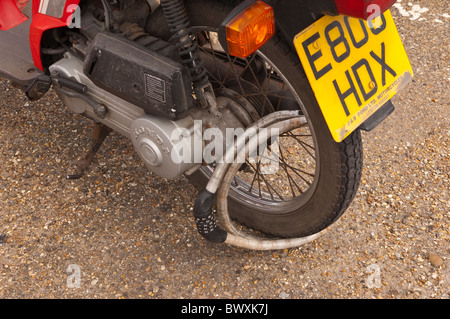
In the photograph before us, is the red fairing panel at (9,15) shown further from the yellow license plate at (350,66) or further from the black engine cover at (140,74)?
the yellow license plate at (350,66)

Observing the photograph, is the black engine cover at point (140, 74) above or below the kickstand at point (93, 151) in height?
above

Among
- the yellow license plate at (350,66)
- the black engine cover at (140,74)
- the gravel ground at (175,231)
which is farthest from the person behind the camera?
the gravel ground at (175,231)

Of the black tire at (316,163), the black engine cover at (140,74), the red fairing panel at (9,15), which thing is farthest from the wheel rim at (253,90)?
the red fairing panel at (9,15)

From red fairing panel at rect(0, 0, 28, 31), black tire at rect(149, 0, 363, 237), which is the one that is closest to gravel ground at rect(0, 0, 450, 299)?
black tire at rect(149, 0, 363, 237)

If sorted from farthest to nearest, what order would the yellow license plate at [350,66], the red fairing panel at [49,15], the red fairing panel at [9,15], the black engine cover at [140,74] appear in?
1. the red fairing panel at [9,15]
2. the red fairing panel at [49,15]
3. the black engine cover at [140,74]
4. the yellow license plate at [350,66]

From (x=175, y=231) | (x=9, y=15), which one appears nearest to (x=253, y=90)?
(x=175, y=231)

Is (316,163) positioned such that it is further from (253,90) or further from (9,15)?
(9,15)

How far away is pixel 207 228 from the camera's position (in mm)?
1928

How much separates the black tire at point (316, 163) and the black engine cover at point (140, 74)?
0.20m

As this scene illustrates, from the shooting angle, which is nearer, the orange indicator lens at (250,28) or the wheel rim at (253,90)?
the orange indicator lens at (250,28)

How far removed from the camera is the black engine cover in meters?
1.77

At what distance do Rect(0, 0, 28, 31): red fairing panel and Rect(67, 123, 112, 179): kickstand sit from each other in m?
0.61

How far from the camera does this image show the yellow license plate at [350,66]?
160 centimetres
